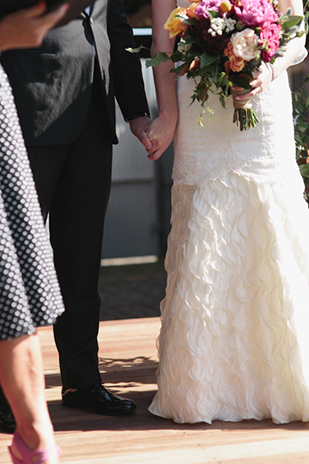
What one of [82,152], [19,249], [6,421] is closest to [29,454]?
[19,249]

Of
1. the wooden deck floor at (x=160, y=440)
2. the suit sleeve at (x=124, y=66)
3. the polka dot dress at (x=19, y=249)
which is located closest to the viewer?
the polka dot dress at (x=19, y=249)

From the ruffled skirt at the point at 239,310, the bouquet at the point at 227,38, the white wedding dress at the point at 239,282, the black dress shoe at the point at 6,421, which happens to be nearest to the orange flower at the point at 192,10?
the bouquet at the point at 227,38

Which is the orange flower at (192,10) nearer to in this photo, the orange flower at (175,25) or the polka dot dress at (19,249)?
the orange flower at (175,25)

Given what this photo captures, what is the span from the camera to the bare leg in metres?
1.22

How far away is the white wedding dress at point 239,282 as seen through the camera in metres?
1.95

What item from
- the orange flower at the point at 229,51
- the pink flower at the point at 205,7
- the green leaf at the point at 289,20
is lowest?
the orange flower at the point at 229,51

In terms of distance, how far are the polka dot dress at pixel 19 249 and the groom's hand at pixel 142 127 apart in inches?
36.8

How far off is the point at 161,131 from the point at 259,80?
0.41 m

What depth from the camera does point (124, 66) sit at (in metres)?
2.21

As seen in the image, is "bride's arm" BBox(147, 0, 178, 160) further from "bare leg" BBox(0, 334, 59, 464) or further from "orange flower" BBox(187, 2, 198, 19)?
"bare leg" BBox(0, 334, 59, 464)

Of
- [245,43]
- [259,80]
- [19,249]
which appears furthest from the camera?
[259,80]

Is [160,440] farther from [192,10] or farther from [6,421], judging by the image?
[192,10]

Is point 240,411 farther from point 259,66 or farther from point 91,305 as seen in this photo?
point 259,66

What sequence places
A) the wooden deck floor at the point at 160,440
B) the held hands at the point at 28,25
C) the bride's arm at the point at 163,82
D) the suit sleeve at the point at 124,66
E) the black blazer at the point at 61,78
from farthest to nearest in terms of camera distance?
the suit sleeve at the point at 124,66
the bride's arm at the point at 163,82
the black blazer at the point at 61,78
the wooden deck floor at the point at 160,440
the held hands at the point at 28,25
